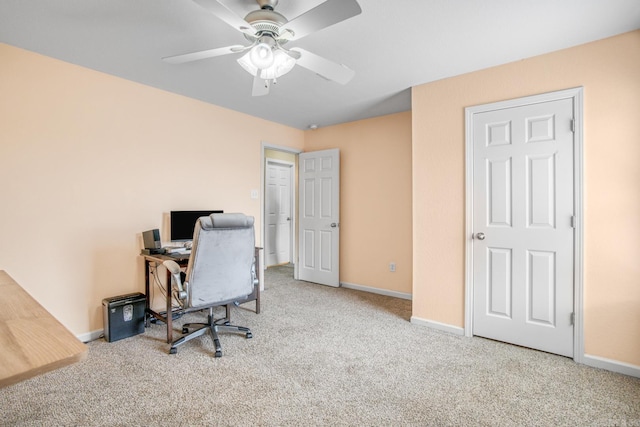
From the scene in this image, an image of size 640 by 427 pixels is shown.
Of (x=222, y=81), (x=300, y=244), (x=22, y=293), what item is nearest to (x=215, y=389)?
(x=22, y=293)

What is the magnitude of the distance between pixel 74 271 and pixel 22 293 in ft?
6.13

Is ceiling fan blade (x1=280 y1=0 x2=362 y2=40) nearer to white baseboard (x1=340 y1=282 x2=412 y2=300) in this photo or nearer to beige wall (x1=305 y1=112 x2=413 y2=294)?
beige wall (x1=305 y1=112 x2=413 y2=294)

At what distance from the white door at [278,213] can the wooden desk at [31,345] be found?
4.94 metres

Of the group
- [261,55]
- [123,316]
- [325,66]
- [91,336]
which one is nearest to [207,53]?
[261,55]

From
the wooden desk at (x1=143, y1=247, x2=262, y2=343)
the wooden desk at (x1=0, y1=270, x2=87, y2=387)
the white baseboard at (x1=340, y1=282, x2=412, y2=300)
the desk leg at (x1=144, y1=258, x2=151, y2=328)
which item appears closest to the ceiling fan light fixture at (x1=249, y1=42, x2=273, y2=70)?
the wooden desk at (x1=0, y1=270, x2=87, y2=387)

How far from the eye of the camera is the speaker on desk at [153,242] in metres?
2.97

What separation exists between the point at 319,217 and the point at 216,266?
98.1 inches

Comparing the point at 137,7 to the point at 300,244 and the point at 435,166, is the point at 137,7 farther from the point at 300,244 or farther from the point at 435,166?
the point at 300,244

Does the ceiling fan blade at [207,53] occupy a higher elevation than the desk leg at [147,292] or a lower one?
higher

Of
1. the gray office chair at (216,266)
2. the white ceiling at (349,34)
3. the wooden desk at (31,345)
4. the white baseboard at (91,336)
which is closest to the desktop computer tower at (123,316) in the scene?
the white baseboard at (91,336)

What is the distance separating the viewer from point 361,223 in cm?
448

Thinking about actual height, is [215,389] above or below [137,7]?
below

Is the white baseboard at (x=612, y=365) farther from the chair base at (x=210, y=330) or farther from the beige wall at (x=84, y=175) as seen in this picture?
the beige wall at (x=84, y=175)

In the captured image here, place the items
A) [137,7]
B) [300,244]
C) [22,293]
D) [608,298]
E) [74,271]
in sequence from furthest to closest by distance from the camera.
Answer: [300,244] < [74,271] < [608,298] < [137,7] < [22,293]
